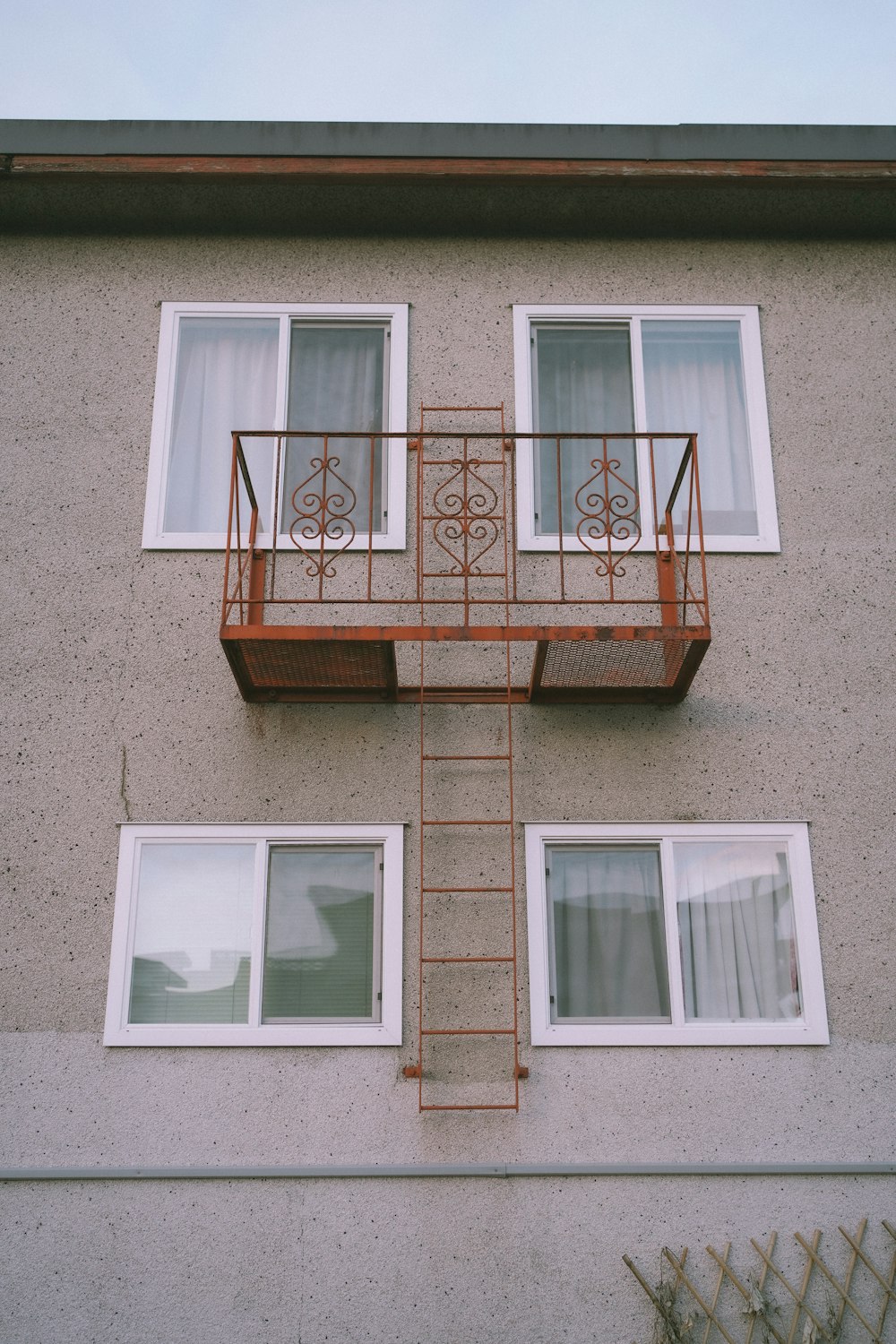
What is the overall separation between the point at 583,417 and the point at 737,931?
3.10 metres

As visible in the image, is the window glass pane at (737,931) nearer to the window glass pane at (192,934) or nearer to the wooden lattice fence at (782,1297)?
the wooden lattice fence at (782,1297)

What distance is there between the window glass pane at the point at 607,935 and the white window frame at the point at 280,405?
2045 millimetres

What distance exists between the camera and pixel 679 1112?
219 inches

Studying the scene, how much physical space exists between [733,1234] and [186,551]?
445 centimetres

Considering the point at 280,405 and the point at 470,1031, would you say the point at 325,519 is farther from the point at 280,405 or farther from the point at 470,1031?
the point at 470,1031

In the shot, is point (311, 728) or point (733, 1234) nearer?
point (733, 1234)

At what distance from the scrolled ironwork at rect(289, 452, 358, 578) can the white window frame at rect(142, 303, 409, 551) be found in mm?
87

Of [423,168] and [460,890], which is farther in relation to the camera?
[423,168]

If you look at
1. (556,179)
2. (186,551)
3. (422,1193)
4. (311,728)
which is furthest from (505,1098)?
(556,179)

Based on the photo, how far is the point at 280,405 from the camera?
6.82m

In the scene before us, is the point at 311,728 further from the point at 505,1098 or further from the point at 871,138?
the point at 871,138

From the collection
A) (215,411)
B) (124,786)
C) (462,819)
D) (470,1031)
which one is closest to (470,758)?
(462,819)

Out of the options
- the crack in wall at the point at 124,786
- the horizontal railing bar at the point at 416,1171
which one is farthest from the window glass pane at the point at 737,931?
the crack in wall at the point at 124,786

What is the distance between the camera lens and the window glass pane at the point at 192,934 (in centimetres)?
577
